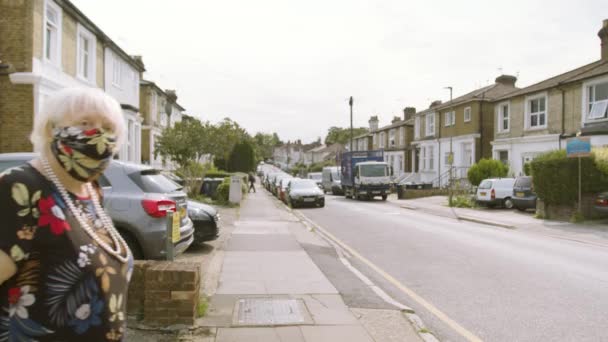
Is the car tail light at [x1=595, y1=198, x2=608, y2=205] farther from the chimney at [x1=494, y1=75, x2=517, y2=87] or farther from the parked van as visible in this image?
the chimney at [x1=494, y1=75, x2=517, y2=87]

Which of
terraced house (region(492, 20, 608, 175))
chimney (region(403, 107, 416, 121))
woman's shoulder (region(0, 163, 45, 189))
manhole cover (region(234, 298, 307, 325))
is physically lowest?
manhole cover (region(234, 298, 307, 325))

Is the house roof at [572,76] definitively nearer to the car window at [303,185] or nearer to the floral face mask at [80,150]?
the car window at [303,185]

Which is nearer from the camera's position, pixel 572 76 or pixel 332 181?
pixel 572 76

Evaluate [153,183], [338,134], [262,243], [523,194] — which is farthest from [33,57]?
[338,134]

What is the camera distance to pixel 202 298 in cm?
608

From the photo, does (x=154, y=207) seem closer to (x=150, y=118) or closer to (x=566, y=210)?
(x=566, y=210)

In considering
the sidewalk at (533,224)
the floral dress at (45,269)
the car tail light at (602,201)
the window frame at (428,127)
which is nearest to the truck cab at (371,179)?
the sidewalk at (533,224)

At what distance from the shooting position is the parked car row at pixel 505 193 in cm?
2110

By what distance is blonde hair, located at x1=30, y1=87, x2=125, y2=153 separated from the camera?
2.22m

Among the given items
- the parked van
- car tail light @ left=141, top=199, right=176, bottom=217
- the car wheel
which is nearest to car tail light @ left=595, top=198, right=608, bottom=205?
car tail light @ left=141, top=199, right=176, bottom=217

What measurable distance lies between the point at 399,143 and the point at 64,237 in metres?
51.3

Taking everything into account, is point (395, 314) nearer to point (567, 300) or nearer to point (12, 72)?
point (567, 300)

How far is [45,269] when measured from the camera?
2.02 m

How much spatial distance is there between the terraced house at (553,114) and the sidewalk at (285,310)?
59.3 feet
